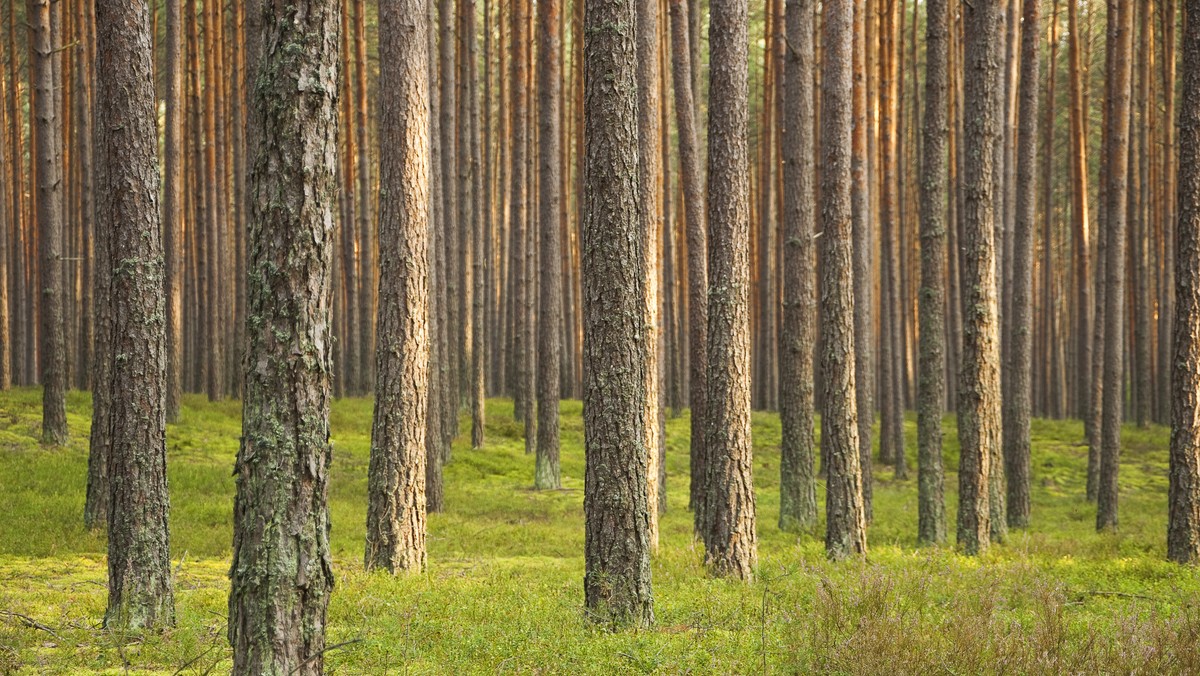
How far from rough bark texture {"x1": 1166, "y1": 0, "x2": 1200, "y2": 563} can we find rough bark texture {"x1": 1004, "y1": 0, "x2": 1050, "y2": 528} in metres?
5.34

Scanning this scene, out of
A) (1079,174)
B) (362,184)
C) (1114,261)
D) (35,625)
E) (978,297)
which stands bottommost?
(35,625)

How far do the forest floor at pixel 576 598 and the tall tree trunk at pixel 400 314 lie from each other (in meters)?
0.60

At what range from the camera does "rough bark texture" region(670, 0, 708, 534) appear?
13469mm

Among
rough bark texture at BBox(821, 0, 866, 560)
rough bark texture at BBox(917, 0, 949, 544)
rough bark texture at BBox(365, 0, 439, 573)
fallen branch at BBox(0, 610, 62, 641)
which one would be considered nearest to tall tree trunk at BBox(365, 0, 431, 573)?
rough bark texture at BBox(365, 0, 439, 573)

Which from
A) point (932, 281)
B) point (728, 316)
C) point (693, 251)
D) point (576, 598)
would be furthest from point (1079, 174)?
point (576, 598)

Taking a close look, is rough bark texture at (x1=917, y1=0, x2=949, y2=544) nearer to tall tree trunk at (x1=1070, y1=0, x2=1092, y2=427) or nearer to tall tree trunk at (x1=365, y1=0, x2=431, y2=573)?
tall tree trunk at (x1=365, y1=0, x2=431, y2=573)

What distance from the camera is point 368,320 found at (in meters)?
27.5

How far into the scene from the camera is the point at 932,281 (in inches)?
499

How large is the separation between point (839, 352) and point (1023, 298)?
7227 millimetres

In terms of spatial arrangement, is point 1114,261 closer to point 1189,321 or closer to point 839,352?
point 1189,321

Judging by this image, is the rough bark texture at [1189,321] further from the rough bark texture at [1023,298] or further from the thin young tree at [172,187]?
the thin young tree at [172,187]

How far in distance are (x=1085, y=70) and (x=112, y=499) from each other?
1097 inches

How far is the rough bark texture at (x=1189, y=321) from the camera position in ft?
32.9

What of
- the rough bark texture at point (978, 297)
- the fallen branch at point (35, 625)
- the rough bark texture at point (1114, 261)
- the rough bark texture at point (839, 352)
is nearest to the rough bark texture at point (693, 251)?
the rough bark texture at point (839, 352)
